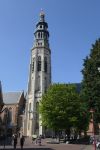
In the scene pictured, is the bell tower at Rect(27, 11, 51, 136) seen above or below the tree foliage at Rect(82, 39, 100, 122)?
above

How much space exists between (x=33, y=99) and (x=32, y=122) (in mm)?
7639

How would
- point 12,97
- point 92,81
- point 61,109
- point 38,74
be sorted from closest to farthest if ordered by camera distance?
point 92,81, point 61,109, point 38,74, point 12,97

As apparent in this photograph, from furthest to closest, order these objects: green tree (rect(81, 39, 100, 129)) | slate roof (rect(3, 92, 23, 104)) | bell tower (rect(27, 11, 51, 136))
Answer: slate roof (rect(3, 92, 23, 104)) < bell tower (rect(27, 11, 51, 136)) < green tree (rect(81, 39, 100, 129))

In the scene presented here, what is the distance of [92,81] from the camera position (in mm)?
37562

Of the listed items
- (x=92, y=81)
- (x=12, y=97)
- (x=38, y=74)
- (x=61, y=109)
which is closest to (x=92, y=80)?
(x=92, y=81)

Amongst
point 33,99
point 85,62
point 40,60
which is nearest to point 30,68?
point 40,60

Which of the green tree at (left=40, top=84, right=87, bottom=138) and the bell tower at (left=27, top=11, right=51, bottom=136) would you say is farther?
the bell tower at (left=27, top=11, right=51, bottom=136)

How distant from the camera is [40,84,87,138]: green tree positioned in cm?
6110

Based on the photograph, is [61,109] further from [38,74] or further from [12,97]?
[12,97]

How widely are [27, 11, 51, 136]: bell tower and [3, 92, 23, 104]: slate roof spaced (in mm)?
15995

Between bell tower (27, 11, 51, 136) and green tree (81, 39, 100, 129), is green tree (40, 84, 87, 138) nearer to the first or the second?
green tree (81, 39, 100, 129)

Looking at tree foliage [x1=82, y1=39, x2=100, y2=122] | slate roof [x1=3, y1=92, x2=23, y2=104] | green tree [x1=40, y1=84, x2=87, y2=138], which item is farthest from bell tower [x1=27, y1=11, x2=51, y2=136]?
tree foliage [x1=82, y1=39, x2=100, y2=122]

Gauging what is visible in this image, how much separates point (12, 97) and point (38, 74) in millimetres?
22196

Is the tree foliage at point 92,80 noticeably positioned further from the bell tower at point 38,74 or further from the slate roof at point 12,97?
the slate roof at point 12,97
